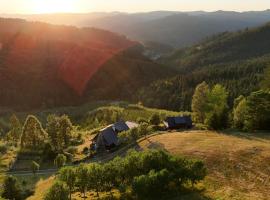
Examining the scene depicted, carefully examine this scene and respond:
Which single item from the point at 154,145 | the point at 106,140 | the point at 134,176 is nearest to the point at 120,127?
the point at 106,140

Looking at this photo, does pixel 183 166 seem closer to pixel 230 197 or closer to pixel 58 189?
pixel 230 197

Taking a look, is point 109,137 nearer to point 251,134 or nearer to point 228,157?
point 251,134

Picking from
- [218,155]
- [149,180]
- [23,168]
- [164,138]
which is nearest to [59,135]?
[23,168]

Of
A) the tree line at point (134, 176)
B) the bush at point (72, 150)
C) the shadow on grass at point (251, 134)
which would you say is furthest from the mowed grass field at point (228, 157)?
the bush at point (72, 150)

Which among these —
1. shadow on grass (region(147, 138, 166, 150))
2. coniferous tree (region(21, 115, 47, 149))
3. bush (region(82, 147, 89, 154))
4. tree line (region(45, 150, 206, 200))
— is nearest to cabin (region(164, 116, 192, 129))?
shadow on grass (region(147, 138, 166, 150))

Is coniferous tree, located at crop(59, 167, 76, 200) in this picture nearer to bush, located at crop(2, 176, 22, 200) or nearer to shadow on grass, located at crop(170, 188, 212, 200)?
bush, located at crop(2, 176, 22, 200)

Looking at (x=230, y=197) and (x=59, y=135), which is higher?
(x=230, y=197)
